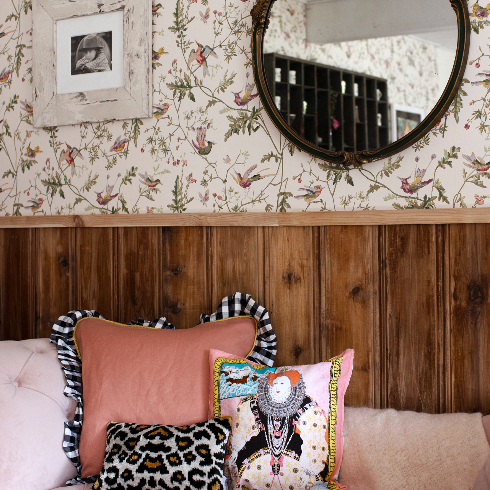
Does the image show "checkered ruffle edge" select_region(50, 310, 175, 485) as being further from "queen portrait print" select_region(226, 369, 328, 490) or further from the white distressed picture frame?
the white distressed picture frame

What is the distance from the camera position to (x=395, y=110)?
4.64 ft

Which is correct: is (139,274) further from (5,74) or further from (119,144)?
(5,74)

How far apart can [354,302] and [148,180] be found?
2.62 feet

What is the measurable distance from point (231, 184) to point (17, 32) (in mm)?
1067

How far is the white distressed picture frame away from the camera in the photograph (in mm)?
1728

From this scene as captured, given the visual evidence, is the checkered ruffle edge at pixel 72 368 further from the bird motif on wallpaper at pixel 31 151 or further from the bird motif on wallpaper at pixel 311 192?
the bird motif on wallpaper at pixel 31 151

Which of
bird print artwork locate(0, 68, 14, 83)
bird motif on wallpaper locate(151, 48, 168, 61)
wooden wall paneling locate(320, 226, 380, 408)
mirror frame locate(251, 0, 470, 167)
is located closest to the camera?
mirror frame locate(251, 0, 470, 167)

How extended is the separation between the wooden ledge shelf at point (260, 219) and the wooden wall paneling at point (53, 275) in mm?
45

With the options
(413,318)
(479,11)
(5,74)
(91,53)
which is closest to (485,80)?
(479,11)

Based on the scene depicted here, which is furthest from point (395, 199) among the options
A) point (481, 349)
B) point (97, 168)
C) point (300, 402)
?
point (97, 168)

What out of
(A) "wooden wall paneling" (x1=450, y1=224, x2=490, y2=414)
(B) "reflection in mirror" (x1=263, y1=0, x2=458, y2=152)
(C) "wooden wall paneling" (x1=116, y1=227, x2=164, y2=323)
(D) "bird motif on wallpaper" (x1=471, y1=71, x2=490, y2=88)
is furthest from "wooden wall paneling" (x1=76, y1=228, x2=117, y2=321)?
(D) "bird motif on wallpaper" (x1=471, y1=71, x2=490, y2=88)

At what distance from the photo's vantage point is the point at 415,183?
1.44 metres

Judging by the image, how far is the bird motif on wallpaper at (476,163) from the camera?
1.37 m

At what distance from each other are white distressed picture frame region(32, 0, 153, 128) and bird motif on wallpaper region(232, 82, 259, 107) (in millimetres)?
314
